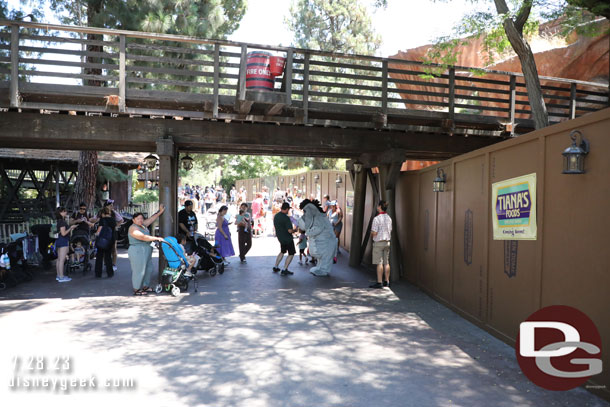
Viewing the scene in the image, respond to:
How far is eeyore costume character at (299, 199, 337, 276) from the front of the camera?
11.1 m

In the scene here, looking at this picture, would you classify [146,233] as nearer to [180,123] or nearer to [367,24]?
[180,123]

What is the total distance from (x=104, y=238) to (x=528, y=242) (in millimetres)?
8707

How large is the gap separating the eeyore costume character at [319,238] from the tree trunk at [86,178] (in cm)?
829

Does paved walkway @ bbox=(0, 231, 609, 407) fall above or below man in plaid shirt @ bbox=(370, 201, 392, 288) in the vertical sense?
below

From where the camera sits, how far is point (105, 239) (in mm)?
10344

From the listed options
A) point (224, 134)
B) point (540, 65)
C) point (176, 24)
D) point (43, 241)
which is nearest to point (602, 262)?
point (224, 134)

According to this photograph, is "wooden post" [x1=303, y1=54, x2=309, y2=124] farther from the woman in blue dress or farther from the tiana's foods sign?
the tiana's foods sign

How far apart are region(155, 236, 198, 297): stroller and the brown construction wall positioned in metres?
4.94

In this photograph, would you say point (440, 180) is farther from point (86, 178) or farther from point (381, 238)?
point (86, 178)

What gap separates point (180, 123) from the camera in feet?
31.1

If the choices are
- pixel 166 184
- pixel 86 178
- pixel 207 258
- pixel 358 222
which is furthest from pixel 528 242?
pixel 86 178

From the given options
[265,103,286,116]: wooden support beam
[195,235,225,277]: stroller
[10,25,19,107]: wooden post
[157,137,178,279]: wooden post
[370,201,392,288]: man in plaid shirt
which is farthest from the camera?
[195,235,225,277]: stroller
